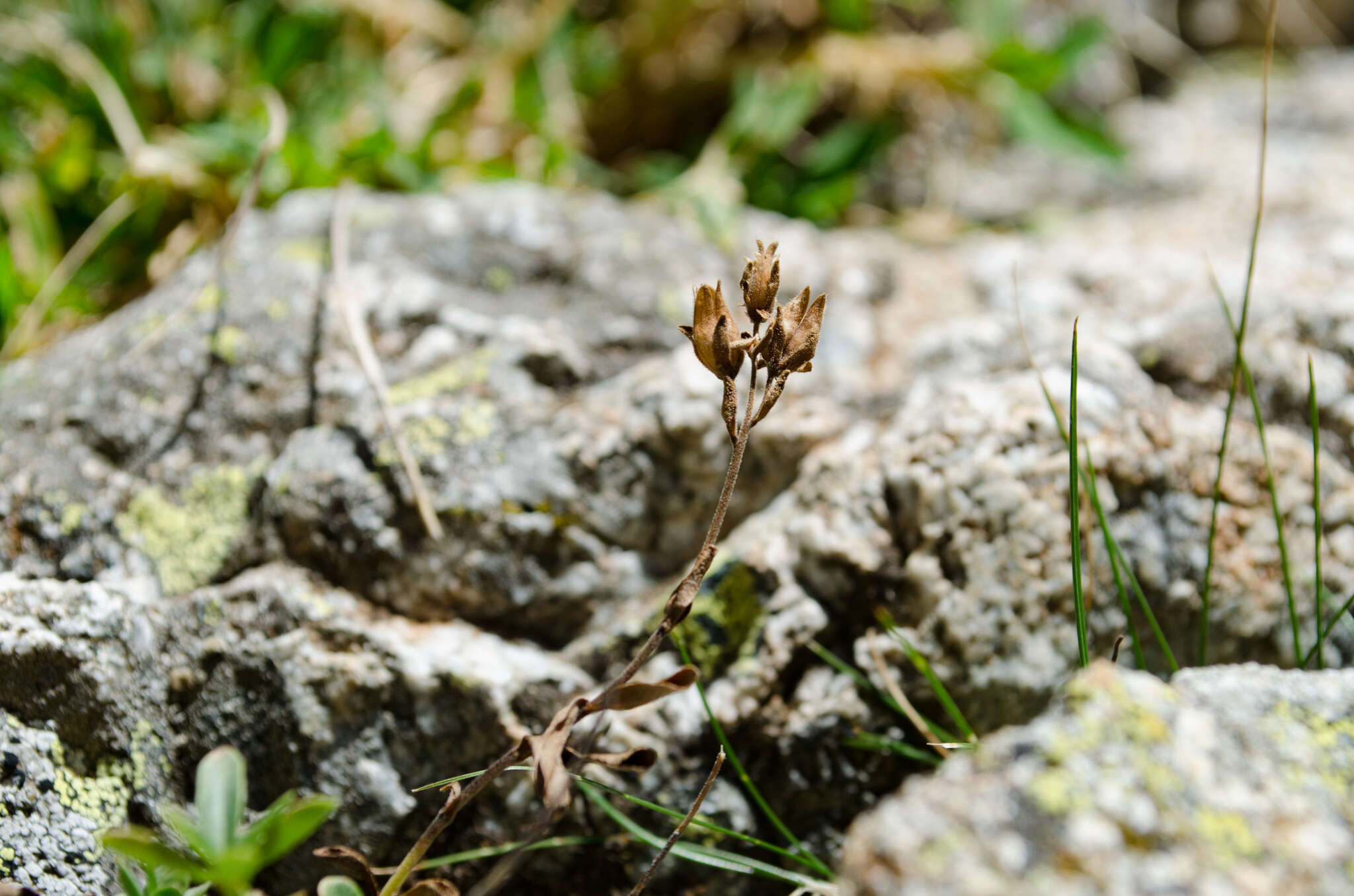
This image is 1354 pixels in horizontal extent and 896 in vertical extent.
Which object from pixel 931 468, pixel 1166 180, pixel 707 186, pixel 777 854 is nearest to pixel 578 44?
pixel 707 186

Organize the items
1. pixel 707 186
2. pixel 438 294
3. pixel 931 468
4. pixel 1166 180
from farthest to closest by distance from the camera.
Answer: pixel 1166 180
pixel 707 186
pixel 438 294
pixel 931 468

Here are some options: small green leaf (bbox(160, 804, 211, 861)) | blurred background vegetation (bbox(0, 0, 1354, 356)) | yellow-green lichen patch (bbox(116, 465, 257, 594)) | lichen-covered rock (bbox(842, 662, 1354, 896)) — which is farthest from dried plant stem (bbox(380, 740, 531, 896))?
blurred background vegetation (bbox(0, 0, 1354, 356))

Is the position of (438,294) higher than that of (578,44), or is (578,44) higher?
(578,44)

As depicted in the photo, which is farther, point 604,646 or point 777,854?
point 604,646

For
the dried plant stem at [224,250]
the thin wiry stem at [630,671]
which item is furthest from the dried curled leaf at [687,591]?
the dried plant stem at [224,250]

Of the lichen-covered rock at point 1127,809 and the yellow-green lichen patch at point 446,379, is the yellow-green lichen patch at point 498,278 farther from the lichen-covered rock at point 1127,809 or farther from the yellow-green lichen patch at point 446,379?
the lichen-covered rock at point 1127,809

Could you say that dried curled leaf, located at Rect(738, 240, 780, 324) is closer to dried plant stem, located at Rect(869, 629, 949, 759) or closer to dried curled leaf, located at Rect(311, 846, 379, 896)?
dried plant stem, located at Rect(869, 629, 949, 759)

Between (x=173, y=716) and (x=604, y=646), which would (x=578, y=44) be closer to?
(x=604, y=646)
